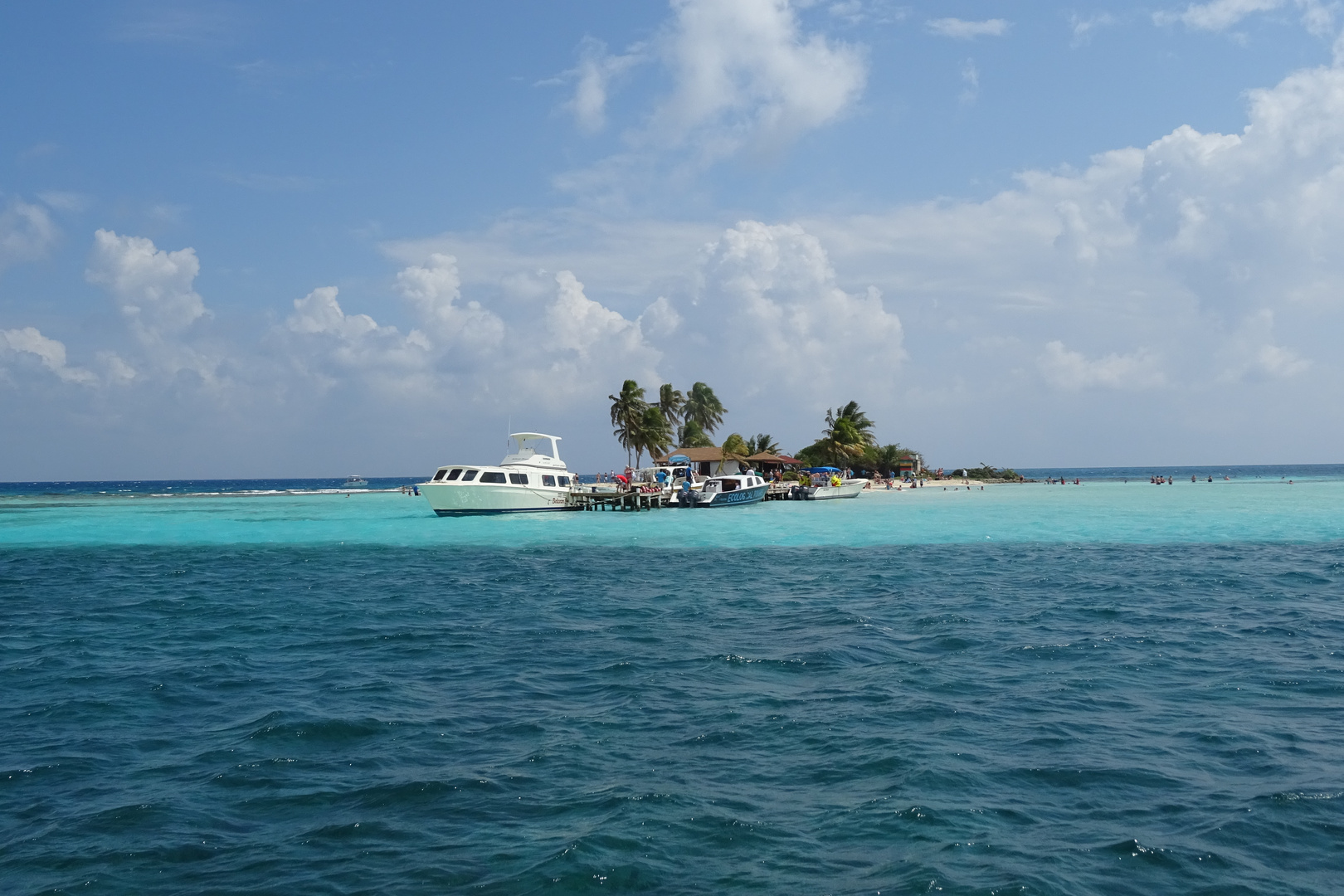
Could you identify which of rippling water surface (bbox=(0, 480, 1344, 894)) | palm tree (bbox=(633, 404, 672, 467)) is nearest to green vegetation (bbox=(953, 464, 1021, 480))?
palm tree (bbox=(633, 404, 672, 467))

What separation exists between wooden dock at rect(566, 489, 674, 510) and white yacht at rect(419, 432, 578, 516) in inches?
29.3

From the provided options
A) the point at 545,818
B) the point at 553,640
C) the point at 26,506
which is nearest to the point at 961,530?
the point at 553,640

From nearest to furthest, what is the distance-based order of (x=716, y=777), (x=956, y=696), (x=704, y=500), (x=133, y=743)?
1. (x=716, y=777)
2. (x=133, y=743)
3. (x=956, y=696)
4. (x=704, y=500)

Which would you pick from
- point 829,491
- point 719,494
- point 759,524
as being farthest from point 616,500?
point 829,491

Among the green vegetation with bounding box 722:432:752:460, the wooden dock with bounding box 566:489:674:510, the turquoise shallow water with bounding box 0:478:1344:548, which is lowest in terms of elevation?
the turquoise shallow water with bounding box 0:478:1344:548

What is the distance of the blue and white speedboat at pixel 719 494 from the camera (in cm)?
5662

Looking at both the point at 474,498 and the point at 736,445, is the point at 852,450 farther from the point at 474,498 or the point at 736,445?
the point at 474,498

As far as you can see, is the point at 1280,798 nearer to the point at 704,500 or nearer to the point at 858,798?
the point at 858,798

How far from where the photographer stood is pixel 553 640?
14.7 meters

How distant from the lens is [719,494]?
5691 centimetres

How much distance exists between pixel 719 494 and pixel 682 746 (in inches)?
1886

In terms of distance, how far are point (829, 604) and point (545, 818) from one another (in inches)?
459

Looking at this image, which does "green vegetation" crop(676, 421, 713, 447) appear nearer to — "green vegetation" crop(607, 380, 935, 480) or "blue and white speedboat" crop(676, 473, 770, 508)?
"green vegetation" crop(607, 380, 935, 480)

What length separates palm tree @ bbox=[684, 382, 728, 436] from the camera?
335 ft
